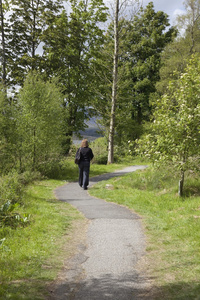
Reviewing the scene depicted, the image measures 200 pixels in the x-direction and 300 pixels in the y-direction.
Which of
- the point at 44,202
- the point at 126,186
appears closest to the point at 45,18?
the point at 126,186

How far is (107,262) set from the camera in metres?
5.52

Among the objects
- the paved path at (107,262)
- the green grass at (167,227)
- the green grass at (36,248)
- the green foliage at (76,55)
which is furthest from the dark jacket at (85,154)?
the green foliage at (76,55)

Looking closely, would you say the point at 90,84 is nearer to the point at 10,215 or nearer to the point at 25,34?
the point at 25,34

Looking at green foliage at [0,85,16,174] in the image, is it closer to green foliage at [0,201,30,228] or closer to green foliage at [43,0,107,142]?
green foliage at [0,201,30,228]

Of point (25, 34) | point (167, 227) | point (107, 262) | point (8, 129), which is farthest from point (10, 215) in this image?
point (25, 34)

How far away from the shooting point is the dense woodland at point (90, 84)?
10.3 meters

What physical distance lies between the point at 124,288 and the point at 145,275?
62 cm

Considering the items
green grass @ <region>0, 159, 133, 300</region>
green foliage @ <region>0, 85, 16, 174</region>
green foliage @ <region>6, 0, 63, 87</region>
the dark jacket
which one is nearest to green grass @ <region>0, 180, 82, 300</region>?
green grass @ <region>0, 159, 133, 300</region>

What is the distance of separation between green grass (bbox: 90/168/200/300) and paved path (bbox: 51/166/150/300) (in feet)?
0.91

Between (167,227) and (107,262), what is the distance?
8.81 ft

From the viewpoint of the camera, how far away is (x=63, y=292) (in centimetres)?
448

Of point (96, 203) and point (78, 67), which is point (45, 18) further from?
point (96, 203)

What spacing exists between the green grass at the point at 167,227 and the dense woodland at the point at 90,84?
52.2 inches

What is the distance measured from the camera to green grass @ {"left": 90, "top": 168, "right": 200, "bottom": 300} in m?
4.69
